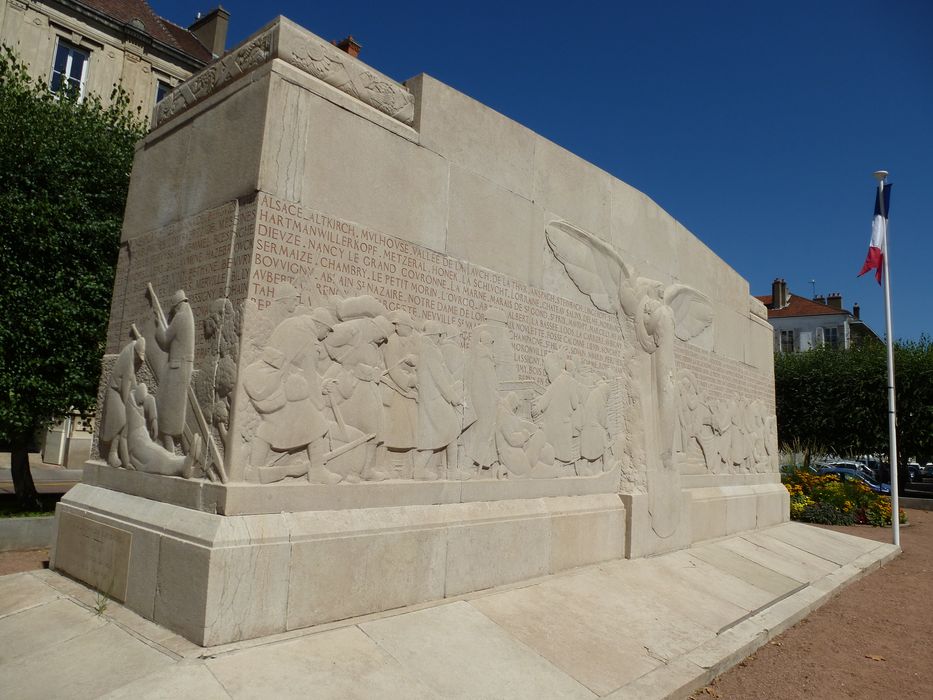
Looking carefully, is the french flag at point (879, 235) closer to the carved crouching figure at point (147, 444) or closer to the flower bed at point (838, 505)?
the flower bed at point (838, 505)

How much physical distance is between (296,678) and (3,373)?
771cm

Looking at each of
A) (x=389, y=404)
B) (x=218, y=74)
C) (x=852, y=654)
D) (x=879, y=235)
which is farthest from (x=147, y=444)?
(x=879, y=235)

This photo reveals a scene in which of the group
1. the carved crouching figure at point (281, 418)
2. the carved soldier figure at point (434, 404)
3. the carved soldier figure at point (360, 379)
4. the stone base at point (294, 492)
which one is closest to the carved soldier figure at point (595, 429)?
the stone base at point (294, 492)

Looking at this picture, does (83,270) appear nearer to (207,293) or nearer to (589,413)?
(207,293)

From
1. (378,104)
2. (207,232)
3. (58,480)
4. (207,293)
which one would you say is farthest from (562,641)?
(58,480)

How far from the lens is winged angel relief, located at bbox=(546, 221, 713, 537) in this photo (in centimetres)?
734

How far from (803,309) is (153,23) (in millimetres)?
A: 45553

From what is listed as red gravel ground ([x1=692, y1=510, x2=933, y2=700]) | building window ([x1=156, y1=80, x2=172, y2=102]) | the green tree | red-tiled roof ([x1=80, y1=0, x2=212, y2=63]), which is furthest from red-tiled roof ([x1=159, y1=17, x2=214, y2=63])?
red gravel ground ([x1=692, y1=510, x2=933, y2=700])

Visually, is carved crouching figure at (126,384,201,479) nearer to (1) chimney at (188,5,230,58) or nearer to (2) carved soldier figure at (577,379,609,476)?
(2) carved soldier figure at (577,379,609,476)

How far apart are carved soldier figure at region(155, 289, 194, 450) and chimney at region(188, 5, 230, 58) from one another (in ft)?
81.5

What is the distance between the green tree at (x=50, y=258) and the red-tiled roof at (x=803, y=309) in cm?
4686

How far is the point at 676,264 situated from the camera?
9.53 m

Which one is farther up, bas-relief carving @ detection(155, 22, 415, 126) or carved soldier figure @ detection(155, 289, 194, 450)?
bas-relief carving @ detection(155, 22, 415, 126)

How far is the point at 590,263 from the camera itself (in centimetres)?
754
